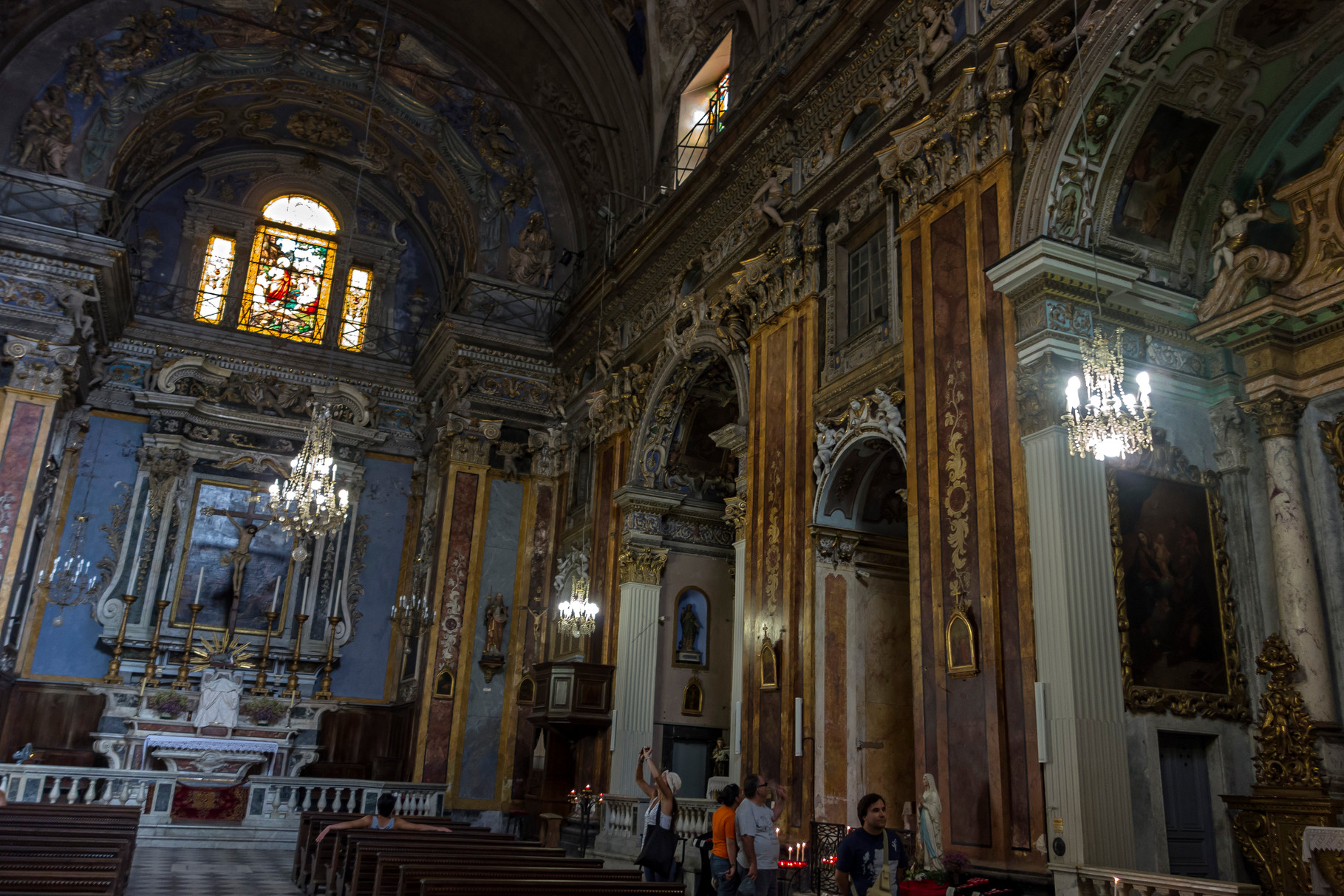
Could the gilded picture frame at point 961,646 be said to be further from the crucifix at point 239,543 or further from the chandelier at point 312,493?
the crucifix at point 239,543

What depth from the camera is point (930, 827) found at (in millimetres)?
7656

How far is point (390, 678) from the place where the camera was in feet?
63.1

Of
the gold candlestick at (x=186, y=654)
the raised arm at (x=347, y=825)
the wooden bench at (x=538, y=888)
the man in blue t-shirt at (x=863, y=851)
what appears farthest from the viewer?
the gold candlestick at (x=186, y=654)

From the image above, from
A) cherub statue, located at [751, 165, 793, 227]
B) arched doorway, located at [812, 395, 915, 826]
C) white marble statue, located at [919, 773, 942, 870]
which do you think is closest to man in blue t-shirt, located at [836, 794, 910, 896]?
white marble statue, located at [919, 773, 942, 870]

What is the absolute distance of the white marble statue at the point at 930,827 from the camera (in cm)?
752

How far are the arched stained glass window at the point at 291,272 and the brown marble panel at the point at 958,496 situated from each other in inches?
599

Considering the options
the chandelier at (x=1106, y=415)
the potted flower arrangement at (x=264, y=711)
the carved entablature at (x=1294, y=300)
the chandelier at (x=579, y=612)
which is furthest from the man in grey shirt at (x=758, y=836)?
the potted flower arrangement at (x=264, y=711)

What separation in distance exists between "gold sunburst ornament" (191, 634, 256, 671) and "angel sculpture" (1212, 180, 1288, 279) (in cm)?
1640

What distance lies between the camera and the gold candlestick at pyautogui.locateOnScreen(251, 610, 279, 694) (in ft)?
59.0

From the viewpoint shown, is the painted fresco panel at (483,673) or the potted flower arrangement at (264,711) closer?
the painted fresco panel at (483,673)

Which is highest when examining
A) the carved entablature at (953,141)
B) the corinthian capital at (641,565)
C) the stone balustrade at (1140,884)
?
the carved entablature at (953,141)

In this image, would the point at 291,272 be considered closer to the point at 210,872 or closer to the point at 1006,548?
the point at 210,872

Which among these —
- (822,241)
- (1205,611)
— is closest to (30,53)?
(822,241)

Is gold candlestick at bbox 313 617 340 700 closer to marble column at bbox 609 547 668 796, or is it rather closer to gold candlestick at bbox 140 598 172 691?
gold candlestick at bbox 140 598 172 691
